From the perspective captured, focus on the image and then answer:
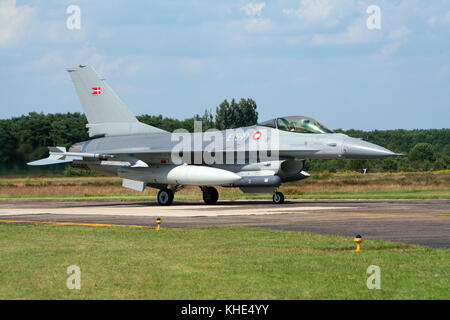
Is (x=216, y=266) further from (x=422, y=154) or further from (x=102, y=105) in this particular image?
(x=422, y=154)

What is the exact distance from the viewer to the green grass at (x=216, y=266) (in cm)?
741

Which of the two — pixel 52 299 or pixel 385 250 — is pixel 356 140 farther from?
Answer: pixel 52 299

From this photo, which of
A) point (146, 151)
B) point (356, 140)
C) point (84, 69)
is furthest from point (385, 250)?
point (84, 69)

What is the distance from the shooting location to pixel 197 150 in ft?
83.7

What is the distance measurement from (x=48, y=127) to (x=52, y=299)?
2458 centimetres

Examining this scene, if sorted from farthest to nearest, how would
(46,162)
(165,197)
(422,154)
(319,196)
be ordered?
(422,154)
(319,196)
(165,197)
(46,162)

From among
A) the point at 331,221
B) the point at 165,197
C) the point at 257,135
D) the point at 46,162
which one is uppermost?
the point at 257,135

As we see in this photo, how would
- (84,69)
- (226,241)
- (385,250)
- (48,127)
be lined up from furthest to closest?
(48,127), (84,69), (226,241), (385,250)

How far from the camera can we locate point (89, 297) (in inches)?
282

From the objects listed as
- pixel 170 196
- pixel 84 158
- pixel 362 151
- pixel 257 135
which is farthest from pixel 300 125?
pixel 84 158

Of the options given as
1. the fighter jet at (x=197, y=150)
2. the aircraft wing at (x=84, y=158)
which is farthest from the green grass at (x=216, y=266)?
the aircraft wing at (x=84, y=158)

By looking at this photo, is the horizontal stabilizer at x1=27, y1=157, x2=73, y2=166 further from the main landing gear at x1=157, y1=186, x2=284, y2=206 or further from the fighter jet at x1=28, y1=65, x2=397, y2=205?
the main landing gear at x1=157, y1=186, x2=284, y2=206

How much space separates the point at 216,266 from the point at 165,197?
18.0 meters
